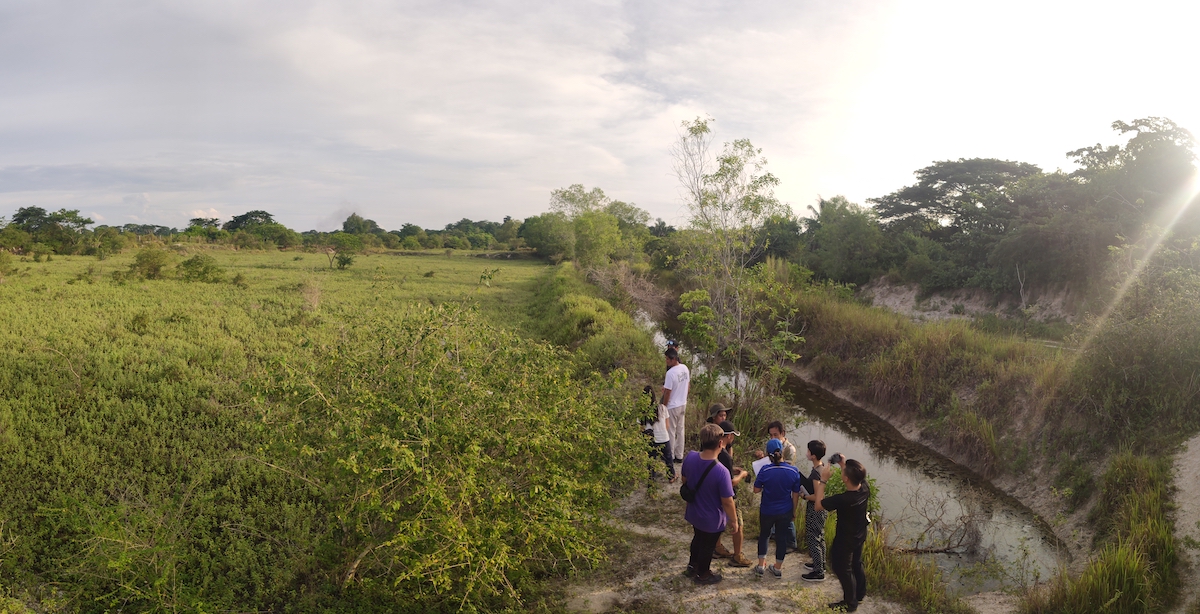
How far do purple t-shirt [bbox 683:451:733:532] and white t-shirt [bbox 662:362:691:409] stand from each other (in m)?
2.39

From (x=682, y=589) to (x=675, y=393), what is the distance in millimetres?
2949

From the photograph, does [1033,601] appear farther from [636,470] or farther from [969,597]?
[636,470]

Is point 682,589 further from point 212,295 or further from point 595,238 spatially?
point 595,238

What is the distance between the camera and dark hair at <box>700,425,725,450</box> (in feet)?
17.6

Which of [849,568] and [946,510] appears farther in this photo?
[946,510]

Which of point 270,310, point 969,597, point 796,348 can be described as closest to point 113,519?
point 969,597

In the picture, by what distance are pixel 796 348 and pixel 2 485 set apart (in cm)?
A: 1819

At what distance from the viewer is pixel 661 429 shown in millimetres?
7742

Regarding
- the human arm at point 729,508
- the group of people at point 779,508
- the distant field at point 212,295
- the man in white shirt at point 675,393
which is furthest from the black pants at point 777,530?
the distant field at point 212,295

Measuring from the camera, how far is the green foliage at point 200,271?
2436 centimetres

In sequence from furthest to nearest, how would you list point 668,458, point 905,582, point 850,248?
1. point 850,248
2. point 668,458
3. point 905,582

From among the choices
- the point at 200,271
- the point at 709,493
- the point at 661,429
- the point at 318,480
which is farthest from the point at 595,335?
the point at 200,271

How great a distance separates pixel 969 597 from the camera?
254 inches

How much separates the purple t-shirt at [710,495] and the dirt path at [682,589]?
731 millimetres
